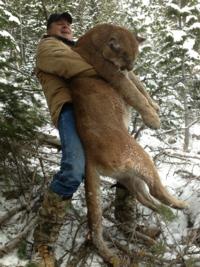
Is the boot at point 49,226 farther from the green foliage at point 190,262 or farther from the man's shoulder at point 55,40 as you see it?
the man's shoulder at point 55,40

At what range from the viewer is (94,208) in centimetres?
355

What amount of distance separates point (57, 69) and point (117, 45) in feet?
1.98

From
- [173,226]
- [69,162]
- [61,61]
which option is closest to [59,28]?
[61,61]

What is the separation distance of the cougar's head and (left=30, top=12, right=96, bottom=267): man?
23 centimetres

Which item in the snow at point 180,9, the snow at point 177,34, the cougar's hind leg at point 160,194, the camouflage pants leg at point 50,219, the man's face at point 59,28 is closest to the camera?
the camouflage pants leg at point 50,219

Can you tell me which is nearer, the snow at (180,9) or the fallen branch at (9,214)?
the fallen branch at (9,214)

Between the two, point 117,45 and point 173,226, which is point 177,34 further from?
point 117,45

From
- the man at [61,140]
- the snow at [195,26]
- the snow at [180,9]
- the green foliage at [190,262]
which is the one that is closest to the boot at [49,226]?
the man at [61,140]

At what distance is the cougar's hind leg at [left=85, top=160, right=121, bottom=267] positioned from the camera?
11.7 ft

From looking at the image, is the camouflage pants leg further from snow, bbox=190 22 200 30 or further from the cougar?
snow, bbox=190 22 200 30

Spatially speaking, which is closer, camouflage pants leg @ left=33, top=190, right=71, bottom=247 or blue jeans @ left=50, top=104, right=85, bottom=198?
blue jeans @ left=50, top=104, right=85, bottom=198

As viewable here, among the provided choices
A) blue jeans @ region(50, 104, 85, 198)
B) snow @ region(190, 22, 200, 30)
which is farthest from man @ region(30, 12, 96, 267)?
snow @ region(190, 22, 200, 30)

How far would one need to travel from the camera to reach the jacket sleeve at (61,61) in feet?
12.1

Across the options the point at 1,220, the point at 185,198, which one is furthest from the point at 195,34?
the point at 1,220
